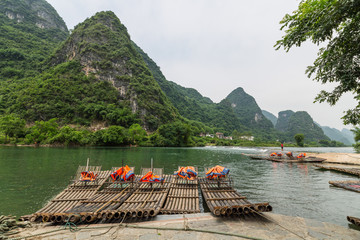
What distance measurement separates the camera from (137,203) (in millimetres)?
9047

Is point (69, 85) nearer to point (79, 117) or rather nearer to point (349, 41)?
point (79, 117)

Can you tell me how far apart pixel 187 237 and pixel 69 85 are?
11518cm

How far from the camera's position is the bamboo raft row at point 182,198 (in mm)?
8578

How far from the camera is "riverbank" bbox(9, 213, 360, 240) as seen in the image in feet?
20.1

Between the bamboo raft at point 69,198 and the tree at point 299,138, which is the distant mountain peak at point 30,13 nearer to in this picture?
the bamboo raft at point 69,198

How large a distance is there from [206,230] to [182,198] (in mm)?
3996

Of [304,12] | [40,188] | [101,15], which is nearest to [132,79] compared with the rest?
[101,15]

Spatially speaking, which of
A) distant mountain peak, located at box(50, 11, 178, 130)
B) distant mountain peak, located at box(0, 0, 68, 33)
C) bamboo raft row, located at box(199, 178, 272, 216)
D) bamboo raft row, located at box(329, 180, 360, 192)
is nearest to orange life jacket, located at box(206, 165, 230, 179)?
bamboo raft row, located at box(199, 178, 272, 216)

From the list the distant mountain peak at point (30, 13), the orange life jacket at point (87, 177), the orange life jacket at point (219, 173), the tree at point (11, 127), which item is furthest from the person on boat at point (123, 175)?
the distant mountain peak at point (30, 13)

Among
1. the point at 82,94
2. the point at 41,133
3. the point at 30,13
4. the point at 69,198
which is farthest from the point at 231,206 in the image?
the point at 30,13

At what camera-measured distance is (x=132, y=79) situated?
118m

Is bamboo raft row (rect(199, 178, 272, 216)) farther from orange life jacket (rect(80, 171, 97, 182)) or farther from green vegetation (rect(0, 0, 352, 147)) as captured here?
green vegetation (rect(0, 0, 352, 147))

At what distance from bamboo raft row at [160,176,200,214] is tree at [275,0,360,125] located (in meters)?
7.99

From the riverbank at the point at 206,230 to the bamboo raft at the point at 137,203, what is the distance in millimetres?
459
